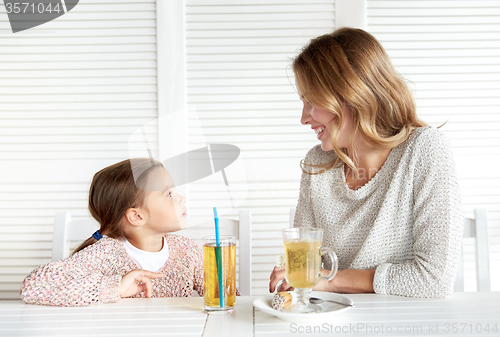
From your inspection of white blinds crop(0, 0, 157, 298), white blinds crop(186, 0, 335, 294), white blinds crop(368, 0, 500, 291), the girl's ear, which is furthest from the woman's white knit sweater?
white blinds crop(0, 0, 157, 298)

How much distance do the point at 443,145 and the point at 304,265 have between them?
0.50 metres

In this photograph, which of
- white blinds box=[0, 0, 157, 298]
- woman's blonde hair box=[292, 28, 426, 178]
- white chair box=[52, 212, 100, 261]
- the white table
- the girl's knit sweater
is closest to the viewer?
the white table

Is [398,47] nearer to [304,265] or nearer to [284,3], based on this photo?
[284,3]

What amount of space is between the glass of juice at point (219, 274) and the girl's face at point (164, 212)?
1.50 ft

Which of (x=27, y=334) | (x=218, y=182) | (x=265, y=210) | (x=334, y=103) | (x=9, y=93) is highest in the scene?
(x=9, y=93)

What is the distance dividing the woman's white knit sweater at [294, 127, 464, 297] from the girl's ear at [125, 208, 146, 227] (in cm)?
43

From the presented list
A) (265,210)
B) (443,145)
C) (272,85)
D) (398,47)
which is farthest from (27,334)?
(398,47)

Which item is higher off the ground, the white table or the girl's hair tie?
the girl's hair tie

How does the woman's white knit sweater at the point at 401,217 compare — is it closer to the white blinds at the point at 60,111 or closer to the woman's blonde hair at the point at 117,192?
the woman's blonde hair at the point at 117,192

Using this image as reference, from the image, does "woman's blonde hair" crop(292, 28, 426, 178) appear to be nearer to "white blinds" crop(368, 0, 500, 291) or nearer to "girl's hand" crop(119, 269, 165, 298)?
"girl's hand" crop(119, 269, 165, 298)

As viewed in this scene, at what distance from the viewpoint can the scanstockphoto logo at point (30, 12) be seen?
6.31ft

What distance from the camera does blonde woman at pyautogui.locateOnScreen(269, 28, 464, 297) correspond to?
97 cm

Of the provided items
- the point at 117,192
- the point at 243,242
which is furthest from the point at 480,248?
the point at 117,192

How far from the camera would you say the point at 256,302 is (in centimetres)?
81
